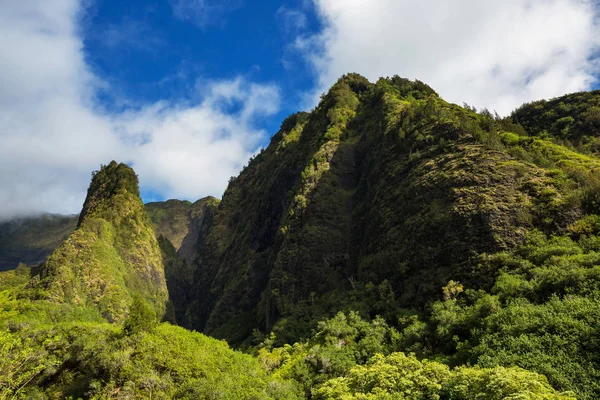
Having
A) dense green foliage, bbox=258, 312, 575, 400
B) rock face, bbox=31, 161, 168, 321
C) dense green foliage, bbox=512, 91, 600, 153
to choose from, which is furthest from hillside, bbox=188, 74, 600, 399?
rock face, bbox=31, 161, 168, 321

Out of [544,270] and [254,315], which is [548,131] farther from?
[254,315]

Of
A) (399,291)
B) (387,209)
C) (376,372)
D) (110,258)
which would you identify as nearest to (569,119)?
(387,209)

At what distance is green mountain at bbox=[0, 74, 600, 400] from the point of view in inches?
955

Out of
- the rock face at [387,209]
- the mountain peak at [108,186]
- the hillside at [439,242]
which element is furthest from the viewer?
the mountain peak at [108,186]

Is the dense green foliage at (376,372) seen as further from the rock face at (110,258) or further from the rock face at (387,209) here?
the rock face at (110,258)

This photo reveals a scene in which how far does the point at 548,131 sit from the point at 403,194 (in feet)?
131

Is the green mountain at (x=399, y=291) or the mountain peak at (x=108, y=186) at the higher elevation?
the mountain peak at (x=108, y=186)

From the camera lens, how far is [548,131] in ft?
223

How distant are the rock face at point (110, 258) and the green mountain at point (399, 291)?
12.2ft

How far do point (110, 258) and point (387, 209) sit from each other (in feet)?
346

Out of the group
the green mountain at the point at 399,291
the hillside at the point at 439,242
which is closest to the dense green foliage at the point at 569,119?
the green mountain at the point at 399,291

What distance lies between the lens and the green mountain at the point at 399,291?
2427 cm

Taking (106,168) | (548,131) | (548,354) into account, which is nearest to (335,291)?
(548,354)

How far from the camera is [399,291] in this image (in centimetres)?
4462
